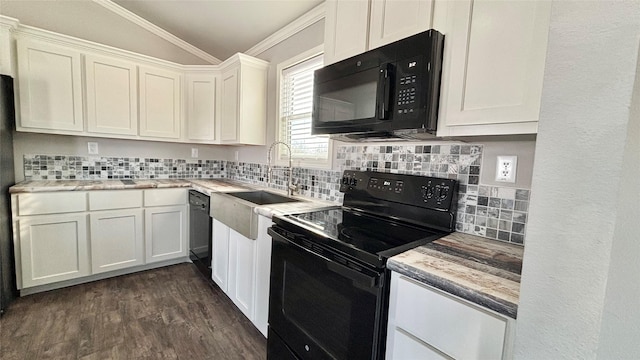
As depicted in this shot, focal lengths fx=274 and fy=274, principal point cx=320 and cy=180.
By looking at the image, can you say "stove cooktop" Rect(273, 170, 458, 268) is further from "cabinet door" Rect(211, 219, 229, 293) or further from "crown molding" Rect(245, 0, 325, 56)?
"crown molding" Rect(245, 0, 325, 56)

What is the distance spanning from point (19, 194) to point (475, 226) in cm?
309

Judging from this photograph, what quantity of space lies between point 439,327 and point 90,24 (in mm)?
3776

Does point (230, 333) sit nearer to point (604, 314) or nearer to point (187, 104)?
point (604, 314)

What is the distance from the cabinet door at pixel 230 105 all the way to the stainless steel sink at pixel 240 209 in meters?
0.77

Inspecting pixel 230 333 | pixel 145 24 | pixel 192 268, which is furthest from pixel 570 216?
pixel 145 24

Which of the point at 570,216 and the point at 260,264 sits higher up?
the point at 570,216

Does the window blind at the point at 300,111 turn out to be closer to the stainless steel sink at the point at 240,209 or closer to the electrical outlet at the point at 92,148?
the stainless steel sink at the point at 240,209

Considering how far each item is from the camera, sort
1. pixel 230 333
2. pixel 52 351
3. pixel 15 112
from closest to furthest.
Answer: pixel 52 351 < pixel 230 333 < pixel 15 112

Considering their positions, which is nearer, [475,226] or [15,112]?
[475,226]

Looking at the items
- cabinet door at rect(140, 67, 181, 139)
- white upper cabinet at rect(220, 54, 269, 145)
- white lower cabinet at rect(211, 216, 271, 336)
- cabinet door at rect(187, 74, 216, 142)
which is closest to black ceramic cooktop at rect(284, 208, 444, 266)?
white lower cabinet at rect(211, 216, 271, 336)

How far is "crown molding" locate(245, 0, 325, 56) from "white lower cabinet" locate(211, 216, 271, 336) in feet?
5.40

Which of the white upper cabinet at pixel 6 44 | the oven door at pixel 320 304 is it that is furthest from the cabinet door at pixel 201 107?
the oven door at pixel 320 304

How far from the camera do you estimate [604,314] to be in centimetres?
44

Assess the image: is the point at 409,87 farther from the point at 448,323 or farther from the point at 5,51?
the point at 5,51
